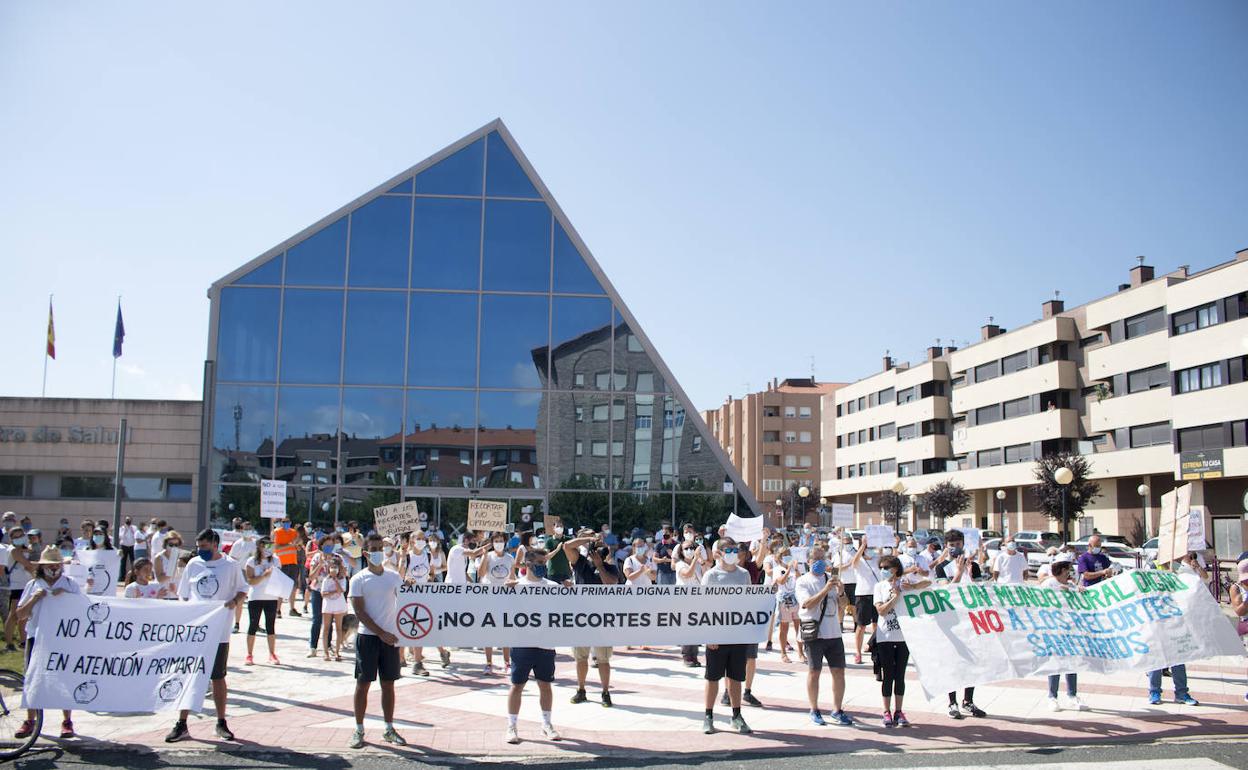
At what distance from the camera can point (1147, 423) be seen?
51.5m

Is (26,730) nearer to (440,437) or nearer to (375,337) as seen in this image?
(440,437)

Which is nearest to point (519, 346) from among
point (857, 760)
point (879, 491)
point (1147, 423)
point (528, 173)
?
point (528, 173)

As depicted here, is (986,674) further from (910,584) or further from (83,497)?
(83,497)

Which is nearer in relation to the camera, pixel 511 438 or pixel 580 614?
pixel 580 614

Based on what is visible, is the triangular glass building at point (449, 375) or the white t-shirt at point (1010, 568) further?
the triangular glass building at point (449, 375)

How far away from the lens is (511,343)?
3072cm

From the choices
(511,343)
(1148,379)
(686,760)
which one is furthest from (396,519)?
(1148,379)

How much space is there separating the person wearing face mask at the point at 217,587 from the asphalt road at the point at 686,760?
819 mm

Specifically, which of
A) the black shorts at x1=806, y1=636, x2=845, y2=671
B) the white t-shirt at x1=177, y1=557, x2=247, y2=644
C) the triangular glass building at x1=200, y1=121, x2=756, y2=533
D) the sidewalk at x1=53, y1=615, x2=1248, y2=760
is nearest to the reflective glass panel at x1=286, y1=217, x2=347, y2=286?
the triangular glass building at x1=200, y1=121, x2=756, y2=533

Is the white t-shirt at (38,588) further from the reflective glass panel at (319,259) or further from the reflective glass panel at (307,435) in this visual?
the reflective glass panel at (319,259)

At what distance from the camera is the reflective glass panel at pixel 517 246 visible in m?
30.9

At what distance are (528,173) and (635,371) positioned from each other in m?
7.55

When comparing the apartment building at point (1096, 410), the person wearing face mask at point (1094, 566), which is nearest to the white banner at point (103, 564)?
the person wearing face mask at point (1094, 566)

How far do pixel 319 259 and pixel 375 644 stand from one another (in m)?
23.6
